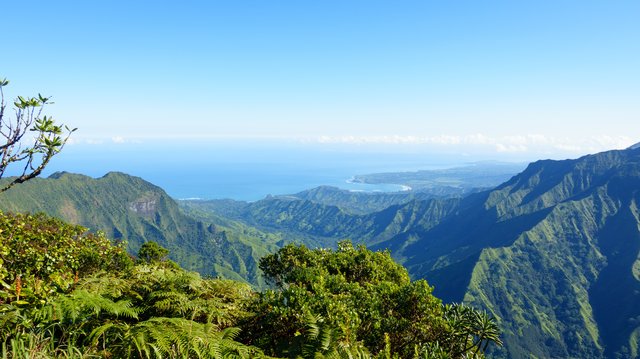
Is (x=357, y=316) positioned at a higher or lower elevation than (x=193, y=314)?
lower

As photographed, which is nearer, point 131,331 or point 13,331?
point 13,331

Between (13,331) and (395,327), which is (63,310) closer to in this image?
(13,331)

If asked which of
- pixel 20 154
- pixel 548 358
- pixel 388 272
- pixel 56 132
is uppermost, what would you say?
pixel 56 132

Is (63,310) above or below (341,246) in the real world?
above

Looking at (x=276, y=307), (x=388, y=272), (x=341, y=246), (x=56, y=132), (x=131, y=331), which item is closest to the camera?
(x=131, y=331)

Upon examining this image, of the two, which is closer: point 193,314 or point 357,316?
point 193,314

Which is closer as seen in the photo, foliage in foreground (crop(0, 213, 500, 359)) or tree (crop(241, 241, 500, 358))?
foliage in foreground (crop(0, 213, 500, 359))

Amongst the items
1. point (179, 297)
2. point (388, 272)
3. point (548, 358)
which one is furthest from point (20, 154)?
point (548, 358)

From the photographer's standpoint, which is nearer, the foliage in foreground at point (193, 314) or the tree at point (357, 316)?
the foliage in foreground at point (193, 314)
